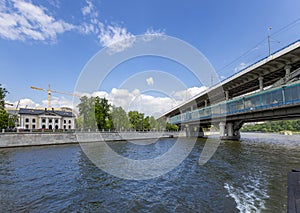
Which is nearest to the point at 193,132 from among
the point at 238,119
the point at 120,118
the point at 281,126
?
the point at 120,118

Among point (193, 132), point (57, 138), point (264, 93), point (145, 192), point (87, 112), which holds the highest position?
point (264, 93)

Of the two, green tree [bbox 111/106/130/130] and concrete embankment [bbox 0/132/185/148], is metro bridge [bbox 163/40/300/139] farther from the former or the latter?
green tree [bbox 111/106/130/130]

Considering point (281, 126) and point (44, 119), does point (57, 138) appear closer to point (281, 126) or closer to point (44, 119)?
point (44, 119)

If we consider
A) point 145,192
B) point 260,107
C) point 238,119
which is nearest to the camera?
point 145,192

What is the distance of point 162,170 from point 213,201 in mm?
6175

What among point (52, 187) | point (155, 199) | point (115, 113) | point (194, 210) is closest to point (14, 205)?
point (52, 187)

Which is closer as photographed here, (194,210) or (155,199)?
(194,210)

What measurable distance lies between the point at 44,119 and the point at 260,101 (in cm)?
8352

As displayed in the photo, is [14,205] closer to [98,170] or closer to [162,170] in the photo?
[98,170]

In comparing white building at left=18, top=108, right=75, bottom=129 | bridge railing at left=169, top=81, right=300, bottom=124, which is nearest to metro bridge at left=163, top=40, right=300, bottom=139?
bridge railing at left=169, top=81, right=300, bottom=124

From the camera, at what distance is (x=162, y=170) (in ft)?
42.8

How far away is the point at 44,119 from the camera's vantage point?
7862 cm

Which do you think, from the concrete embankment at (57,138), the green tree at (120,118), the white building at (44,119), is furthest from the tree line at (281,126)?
the white building at (44,119)

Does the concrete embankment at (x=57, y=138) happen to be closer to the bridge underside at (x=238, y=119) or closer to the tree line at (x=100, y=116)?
the tree line at (x=100, y=116)
